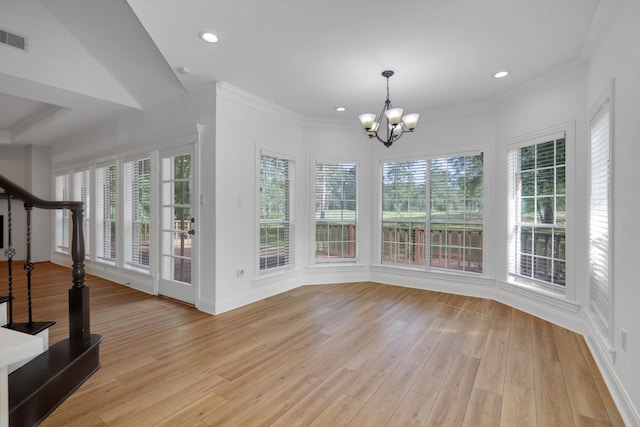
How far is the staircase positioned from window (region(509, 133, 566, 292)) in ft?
15.2

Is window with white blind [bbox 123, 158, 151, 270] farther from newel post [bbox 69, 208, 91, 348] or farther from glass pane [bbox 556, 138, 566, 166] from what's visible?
glass pane [bbox 556, 138, 566, 166]

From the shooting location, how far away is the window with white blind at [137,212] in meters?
4.59

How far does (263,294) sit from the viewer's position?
169 inches

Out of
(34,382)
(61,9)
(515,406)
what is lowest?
(515,406)

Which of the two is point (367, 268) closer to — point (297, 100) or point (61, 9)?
point (297, 100)

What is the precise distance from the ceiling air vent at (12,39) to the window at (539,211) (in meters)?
6.02

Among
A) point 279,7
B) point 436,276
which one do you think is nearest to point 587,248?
point 436,276

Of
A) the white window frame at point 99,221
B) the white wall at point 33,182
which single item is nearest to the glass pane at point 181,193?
the white window frame at point 99,221

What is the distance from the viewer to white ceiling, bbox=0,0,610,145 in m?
2.37

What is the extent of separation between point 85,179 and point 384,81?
6.03m

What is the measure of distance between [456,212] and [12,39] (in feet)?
19.4

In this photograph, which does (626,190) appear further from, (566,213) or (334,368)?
(334,368)

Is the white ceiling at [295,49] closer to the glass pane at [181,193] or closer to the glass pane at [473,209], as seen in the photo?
the glass pane at [181,193]

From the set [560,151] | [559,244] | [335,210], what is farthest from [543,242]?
[335,210]
